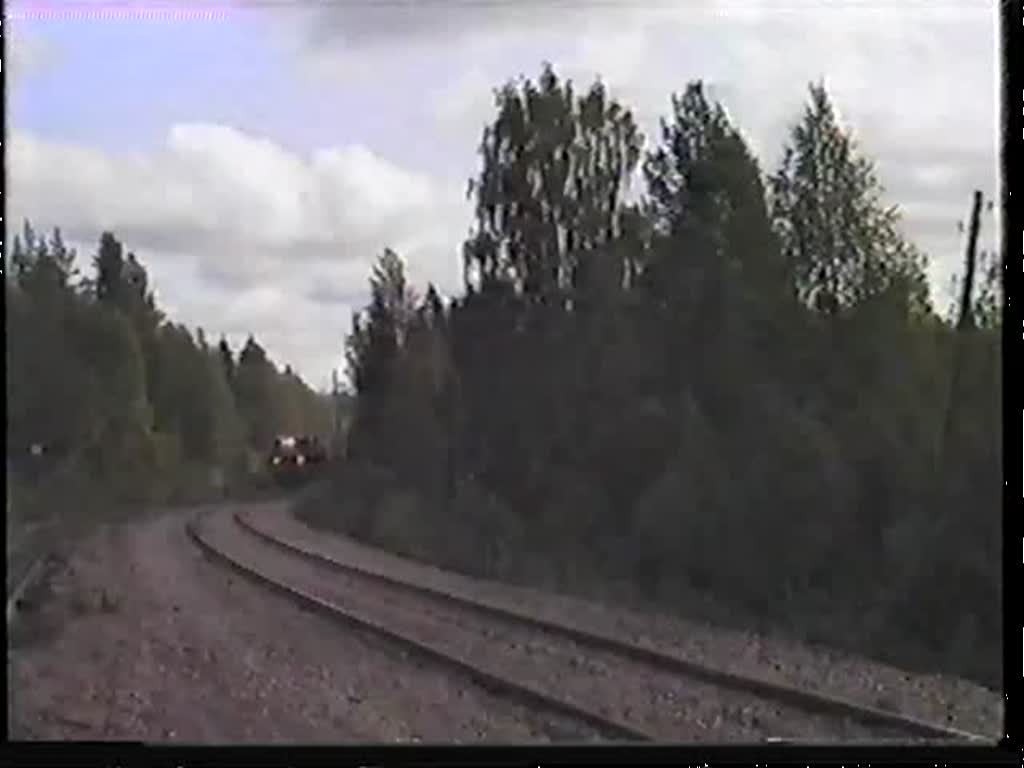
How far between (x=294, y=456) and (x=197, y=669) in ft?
2.25

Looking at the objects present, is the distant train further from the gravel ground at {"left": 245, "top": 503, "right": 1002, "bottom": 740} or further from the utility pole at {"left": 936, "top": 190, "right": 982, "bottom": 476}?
the utility pole at {"left": 936, "top": 190, "right": 982, "bottom": 476}

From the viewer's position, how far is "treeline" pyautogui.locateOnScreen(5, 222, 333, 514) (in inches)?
187

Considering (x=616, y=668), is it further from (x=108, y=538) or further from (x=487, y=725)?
(x=108, y=538)

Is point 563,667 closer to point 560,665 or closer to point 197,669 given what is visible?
point 560,665

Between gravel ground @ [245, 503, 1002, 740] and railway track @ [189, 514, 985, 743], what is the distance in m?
0.04

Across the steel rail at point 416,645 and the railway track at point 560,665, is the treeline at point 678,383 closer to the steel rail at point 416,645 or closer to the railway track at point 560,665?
the railway track at point 560,665

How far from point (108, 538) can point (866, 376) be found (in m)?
2.17

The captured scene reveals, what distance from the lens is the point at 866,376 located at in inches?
207

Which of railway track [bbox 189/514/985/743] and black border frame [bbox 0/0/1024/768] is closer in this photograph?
black border frame [bbox 0/0/1024/768]

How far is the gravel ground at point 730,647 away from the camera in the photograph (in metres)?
4.78

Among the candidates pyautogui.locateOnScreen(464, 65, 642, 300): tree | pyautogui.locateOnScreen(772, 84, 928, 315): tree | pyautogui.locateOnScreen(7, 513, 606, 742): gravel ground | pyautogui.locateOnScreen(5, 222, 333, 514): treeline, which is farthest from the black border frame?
pyautogui.locateOnScreen(464, 65, 642, 300): tree

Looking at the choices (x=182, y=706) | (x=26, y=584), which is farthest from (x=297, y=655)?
(x=26, y=584)

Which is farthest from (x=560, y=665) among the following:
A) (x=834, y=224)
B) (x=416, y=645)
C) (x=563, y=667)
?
(x=834, y=224)

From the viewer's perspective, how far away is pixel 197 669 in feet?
15.8
